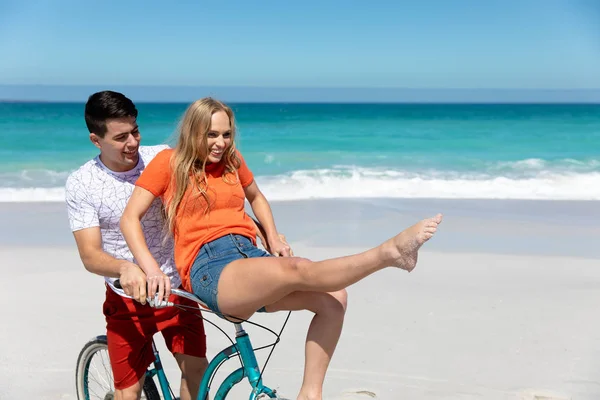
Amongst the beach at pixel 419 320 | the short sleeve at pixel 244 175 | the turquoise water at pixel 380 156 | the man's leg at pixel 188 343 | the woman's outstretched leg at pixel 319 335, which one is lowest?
the turquoise water at pixel 380 156

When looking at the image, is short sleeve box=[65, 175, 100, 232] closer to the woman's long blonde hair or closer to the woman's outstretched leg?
the woman's long blonde hair

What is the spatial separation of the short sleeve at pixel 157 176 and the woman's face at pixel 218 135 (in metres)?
0.16

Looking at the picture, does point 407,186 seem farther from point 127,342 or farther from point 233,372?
point 233,372

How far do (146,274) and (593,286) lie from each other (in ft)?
16.5

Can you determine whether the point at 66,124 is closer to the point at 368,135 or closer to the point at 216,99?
the point at 368,135

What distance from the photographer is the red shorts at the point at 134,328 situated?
3160 millimetres

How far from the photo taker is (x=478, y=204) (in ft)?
38.4

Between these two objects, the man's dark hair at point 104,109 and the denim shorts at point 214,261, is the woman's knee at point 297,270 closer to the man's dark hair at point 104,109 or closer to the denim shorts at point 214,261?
the denim shorts at point 214,261

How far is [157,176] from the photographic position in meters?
2.81

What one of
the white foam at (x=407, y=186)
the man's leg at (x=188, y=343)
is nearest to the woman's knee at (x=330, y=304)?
the man's leg at (x=188, y=343)

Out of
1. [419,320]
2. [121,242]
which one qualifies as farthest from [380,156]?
[121,242]

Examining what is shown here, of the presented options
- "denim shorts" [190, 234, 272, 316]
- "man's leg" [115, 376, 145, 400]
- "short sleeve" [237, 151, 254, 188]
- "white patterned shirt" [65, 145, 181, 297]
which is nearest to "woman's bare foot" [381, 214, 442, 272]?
"denim shorts" [190, 234, 272, 316]

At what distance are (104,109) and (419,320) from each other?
3473 mm

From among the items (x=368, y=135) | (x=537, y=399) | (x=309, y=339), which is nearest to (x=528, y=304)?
(x=537, y=399)
